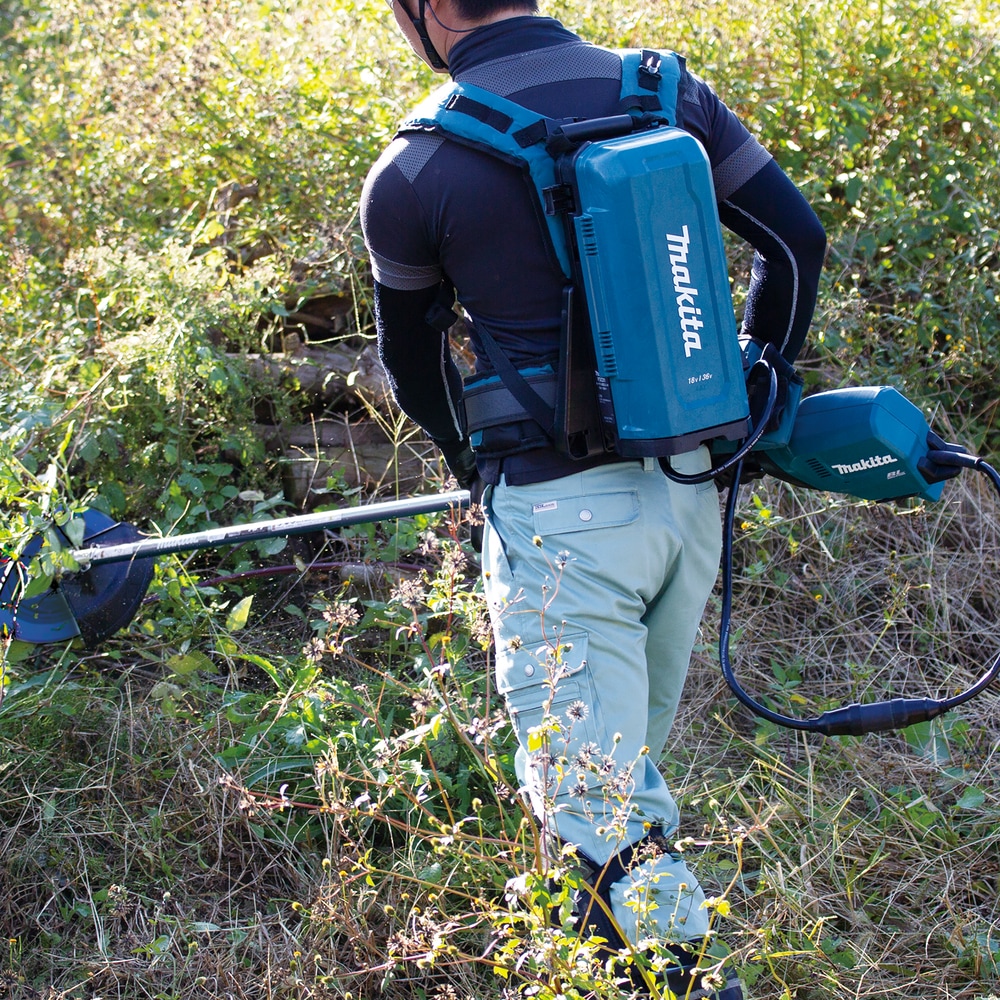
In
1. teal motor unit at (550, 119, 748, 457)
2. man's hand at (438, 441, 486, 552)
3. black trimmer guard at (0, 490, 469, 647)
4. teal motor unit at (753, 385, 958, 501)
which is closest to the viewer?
teal motor unit at (550, 119, 748, 457)

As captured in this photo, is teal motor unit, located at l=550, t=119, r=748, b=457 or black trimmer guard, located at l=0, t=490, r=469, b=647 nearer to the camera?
teal motor unit, located at l=550, t=119, r=748, b=457

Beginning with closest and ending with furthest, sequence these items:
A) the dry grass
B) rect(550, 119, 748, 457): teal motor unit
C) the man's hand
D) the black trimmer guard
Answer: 1. rect(550, 119, 748, 457): teal motor unit
2. the man's hand
3. the dry grass
4. the black trimmer guard

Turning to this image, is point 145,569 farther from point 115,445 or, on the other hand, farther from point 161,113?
point 161,113

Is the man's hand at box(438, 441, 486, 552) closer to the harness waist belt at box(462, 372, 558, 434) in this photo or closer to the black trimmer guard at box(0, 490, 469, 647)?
the harness waist belt at box(462, 372, 558, 434)

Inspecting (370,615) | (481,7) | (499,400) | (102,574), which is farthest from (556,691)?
(102,574)

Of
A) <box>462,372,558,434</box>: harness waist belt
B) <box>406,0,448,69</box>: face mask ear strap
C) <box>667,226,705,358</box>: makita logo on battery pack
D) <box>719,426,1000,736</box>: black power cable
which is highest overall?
<box>406,0,448,69</box>: face mask ear strap

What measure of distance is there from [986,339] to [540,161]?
2.50 m

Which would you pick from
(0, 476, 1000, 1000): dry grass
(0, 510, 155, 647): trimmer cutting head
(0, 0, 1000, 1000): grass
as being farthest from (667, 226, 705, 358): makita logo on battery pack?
(0, 510, 155, 647): trimmer cutting head

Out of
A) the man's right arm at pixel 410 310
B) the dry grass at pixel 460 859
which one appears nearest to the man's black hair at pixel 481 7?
the man's right arm at pixel 410 310

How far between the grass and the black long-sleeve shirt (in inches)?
20.0

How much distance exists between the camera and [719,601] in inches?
131

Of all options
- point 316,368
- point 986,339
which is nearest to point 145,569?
point 316,368

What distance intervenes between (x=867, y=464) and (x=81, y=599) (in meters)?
2.05

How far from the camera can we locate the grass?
236 centimetres
